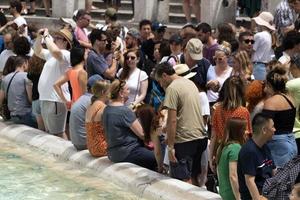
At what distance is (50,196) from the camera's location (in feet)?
31.5

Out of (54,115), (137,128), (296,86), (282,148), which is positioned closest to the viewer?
(282,148)

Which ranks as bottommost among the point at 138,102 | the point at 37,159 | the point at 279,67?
the point at 37,159

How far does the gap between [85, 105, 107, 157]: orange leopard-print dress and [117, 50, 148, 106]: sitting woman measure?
1.12m

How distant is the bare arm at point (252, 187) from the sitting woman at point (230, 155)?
282 mm

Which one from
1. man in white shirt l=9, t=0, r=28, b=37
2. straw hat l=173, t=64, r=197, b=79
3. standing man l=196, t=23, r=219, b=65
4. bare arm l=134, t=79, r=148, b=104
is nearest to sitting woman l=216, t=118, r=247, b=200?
straw hat l=173, t=64, r=197, b=79

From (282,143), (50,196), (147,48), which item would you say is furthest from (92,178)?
(147,48)

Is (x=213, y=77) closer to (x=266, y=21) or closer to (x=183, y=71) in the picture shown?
(x=183, y=71)

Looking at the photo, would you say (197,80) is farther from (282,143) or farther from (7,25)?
(7,25)

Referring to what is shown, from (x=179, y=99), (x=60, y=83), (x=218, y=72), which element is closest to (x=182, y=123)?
(x=179, y=99)

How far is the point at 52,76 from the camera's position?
38.8ft

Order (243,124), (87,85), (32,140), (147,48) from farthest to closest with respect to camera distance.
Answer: (147,48) < (32,140) < (87,85) < (243,124)

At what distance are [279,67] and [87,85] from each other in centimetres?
350

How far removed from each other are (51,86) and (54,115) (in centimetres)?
44

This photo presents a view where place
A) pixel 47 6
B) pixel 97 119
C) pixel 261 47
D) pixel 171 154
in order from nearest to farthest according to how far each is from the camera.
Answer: pixel 171 154 < pixel 97 119 < pixel 261 47 < pixel 47 6
